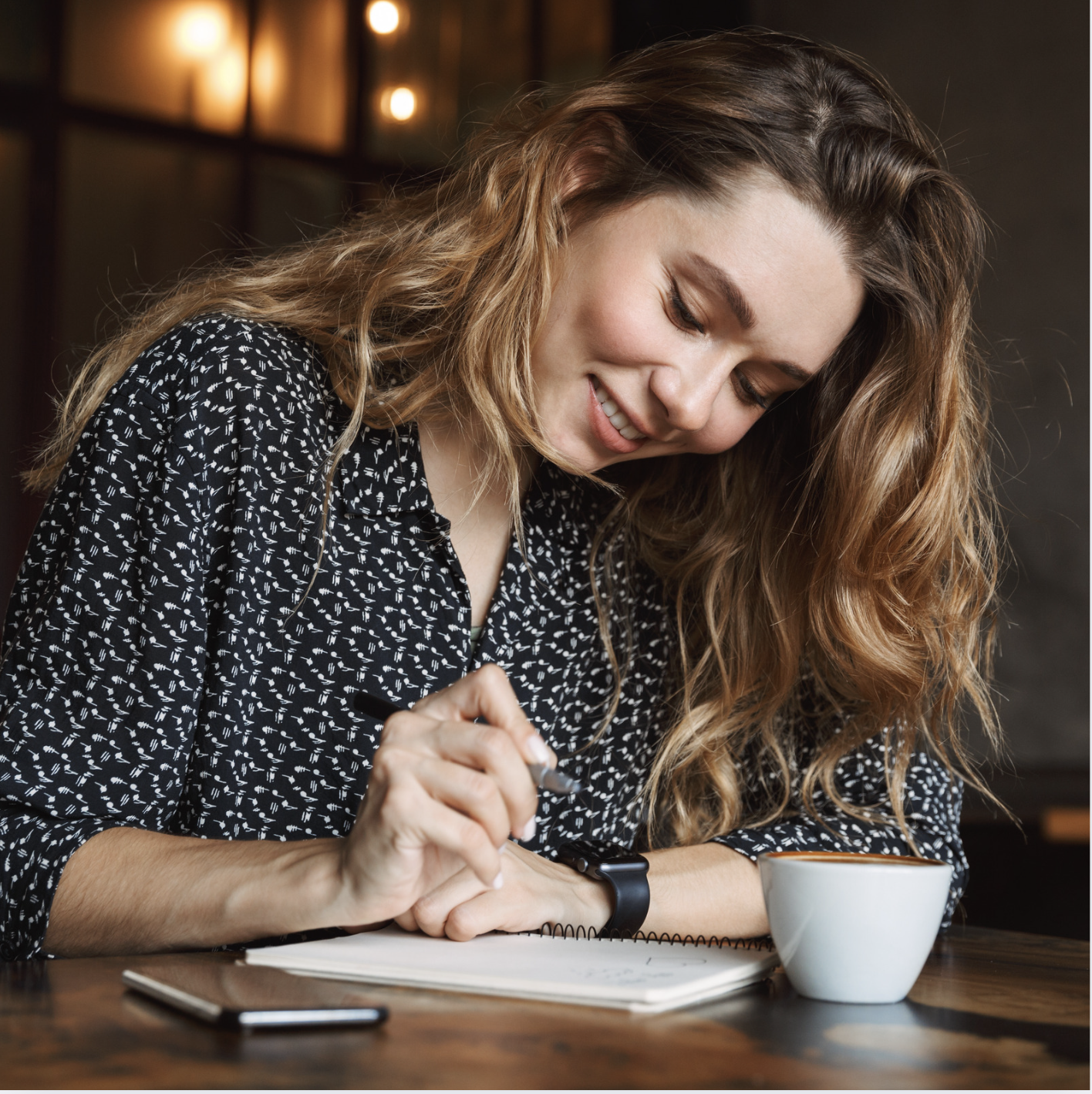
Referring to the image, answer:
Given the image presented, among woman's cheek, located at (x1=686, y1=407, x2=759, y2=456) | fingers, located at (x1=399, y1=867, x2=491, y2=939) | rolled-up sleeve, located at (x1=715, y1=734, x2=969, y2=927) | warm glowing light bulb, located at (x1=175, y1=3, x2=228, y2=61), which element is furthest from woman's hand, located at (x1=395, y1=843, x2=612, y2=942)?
warm glowing light bulb, located at (x1=175, y1=3, x2=228, y2=61)

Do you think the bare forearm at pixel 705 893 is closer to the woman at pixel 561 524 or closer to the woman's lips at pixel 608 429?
the woman at pixel 561 524

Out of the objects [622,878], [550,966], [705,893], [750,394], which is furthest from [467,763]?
[750,394]

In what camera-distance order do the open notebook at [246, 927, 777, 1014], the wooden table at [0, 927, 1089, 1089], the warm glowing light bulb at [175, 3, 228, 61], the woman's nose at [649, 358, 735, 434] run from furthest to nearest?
the warm glowing light bulb at [175, 3, 228, 61], the woman's nose at [649, 358, 735, 434], the open notebook at [246, 927, 777, 1014], the wooden table at [0, 927, 1089, 1089]

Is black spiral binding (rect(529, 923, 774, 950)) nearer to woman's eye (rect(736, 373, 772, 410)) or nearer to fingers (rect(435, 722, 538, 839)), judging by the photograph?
fingers (rect(435, 722, 538, 839))

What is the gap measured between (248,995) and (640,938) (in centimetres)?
37

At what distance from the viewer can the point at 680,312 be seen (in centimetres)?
120

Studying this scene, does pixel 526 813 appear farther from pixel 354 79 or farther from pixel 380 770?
pixel 354 79

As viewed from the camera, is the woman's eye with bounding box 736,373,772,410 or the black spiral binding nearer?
the black spiral binding

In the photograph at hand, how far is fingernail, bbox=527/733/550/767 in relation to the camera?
2.60 ft

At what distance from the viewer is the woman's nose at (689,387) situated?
4.00 feet

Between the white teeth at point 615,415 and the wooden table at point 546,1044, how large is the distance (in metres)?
0.67

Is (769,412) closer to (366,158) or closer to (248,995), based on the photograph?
(248,995)

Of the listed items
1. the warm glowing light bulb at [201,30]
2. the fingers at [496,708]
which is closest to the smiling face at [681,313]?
the fingers at [496,708]

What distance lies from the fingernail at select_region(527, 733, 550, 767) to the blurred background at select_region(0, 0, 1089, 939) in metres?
2.23
